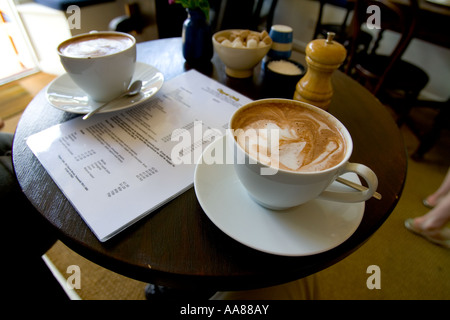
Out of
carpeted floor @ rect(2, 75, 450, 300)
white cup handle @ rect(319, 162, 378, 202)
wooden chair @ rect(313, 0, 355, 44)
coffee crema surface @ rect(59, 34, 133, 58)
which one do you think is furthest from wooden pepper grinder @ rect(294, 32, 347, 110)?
wooden chair @ rect(313, 0, 355, 44)

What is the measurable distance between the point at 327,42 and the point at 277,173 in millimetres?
385

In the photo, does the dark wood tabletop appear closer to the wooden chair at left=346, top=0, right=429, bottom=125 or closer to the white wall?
the wooden chair at left=346, top=0, right=429, bottom=125

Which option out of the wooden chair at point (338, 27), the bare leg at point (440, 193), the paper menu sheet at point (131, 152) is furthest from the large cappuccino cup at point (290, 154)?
the wooden chair at point (338, 27)

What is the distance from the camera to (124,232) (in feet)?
1.14

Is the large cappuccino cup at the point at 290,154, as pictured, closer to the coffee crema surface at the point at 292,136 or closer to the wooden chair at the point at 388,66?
the coffee crema surface at the point at 292,136

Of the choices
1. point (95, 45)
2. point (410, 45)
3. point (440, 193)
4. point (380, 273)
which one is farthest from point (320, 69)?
point (410, 45)

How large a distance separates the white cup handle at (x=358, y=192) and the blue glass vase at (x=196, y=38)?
567mm

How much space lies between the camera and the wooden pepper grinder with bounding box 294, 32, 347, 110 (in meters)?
0.53

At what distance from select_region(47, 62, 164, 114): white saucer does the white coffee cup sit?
0.03 metres

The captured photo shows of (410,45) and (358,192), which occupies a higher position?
(358,192)

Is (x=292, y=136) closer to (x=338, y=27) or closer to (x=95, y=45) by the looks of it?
(x=95, y=45)

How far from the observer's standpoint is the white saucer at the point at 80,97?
53 cm

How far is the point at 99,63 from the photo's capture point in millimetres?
494

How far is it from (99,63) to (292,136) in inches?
15.3
